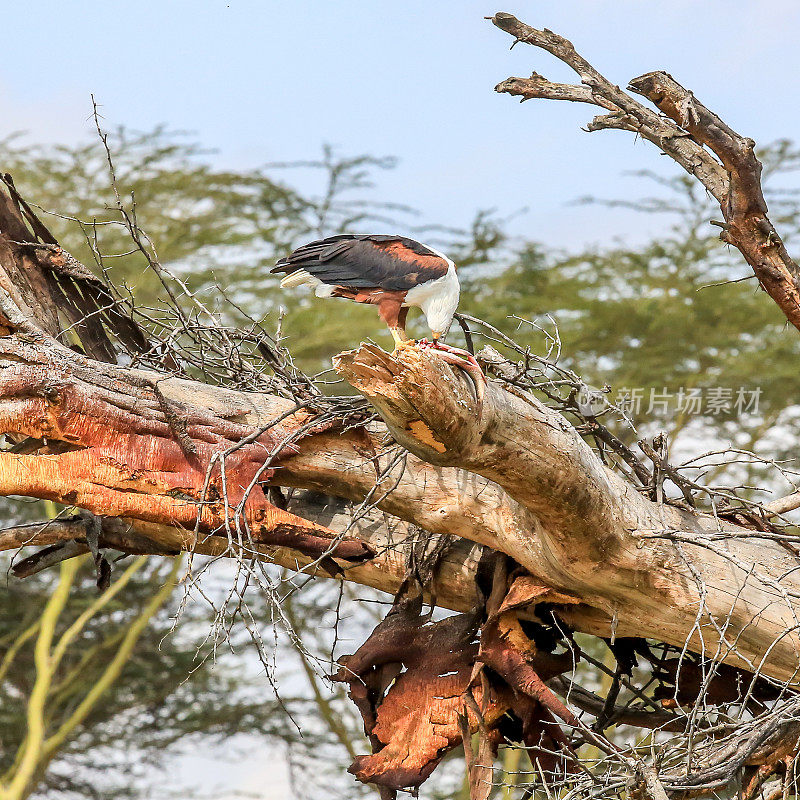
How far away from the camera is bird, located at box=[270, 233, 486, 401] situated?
235cm

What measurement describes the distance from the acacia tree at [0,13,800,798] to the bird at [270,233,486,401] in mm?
231

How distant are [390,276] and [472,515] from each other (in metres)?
0.70

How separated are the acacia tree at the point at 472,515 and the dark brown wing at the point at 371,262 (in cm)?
30

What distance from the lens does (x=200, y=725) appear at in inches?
308

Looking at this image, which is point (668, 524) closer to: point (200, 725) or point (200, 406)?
point (200, 406)

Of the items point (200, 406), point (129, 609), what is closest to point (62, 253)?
point (200, 406)

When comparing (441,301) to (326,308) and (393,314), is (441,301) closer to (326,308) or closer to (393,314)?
(393,314)

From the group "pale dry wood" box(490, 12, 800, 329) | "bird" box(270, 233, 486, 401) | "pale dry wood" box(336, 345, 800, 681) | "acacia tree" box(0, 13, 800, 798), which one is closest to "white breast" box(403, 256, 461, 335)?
"bird" box(270, 233, 486, 401)

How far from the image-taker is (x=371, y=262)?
7.90ft

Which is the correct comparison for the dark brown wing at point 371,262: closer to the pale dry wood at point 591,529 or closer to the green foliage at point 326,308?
the pale dry wood at point 591,529

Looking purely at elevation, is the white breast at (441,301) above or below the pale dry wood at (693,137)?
below

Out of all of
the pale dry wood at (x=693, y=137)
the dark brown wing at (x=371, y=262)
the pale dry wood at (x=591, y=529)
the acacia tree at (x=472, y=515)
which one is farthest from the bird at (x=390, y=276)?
the pale dry wood at (x=693, y=137)

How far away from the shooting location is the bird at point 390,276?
235 cm

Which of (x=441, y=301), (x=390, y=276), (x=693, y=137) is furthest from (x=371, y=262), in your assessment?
(x=693, y=137)
